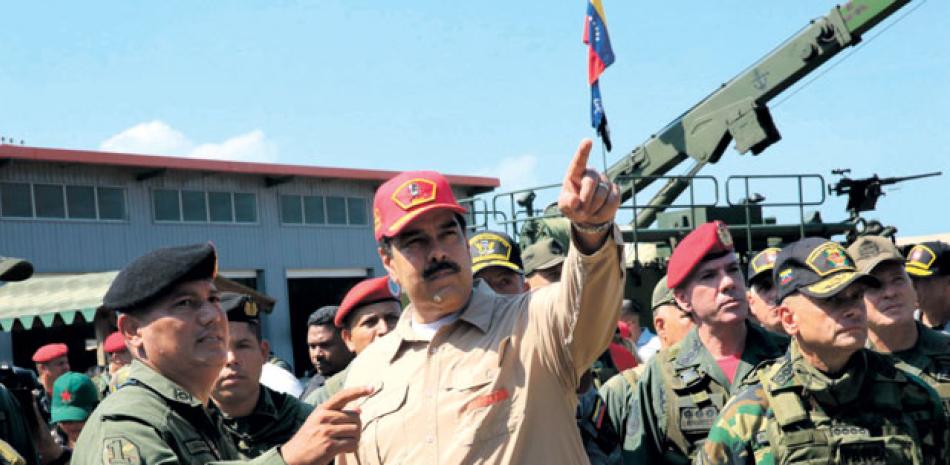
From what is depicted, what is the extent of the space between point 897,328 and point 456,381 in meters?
2.68

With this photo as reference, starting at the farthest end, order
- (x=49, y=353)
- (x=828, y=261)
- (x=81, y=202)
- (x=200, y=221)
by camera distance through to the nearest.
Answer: (x=200, y=221)
(x=81, y=202)
(x=49, y=353)
(x=828, y=261)

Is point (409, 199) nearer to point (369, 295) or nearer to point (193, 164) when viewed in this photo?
point (369, 295)

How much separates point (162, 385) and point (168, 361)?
10 cm

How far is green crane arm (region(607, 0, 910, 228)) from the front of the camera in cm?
1538

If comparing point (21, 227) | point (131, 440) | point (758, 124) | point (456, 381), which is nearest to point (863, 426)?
point (456, 381)

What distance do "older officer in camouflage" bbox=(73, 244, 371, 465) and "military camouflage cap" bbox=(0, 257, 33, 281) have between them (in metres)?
2.15

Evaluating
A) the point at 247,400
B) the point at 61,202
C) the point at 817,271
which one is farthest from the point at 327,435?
the point at 61,202

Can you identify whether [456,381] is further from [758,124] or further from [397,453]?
[758,124]

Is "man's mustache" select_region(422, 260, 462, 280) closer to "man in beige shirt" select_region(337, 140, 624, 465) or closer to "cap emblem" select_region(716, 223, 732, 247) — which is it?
"man in beige shirt" select_region(337, 140, 624, 465)

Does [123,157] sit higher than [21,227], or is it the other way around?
[123,157]

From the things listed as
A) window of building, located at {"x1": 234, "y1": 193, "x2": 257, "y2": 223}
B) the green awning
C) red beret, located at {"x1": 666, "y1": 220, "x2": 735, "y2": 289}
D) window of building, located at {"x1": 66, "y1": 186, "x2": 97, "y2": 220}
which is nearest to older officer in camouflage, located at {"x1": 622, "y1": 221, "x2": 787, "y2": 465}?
red beret, located at {"x1": 666, "y1": 220, "x2": 735, "y2": 289}

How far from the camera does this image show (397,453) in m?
2.97

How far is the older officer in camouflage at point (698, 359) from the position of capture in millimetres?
4477

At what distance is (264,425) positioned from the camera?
4.46m
